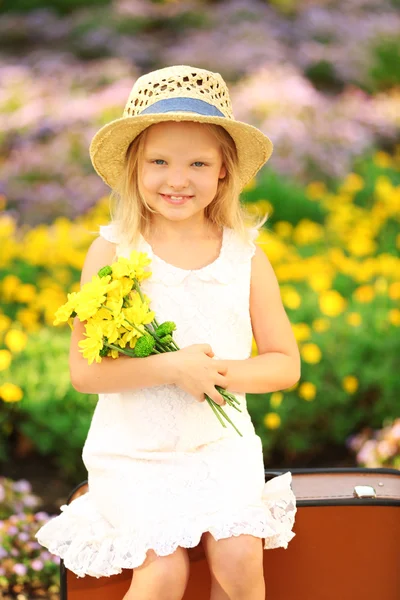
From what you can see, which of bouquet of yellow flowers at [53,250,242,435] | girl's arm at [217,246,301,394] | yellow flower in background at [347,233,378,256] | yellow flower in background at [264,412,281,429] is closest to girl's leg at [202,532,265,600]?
bouquet of yellow flowers at [53,250,242,435]

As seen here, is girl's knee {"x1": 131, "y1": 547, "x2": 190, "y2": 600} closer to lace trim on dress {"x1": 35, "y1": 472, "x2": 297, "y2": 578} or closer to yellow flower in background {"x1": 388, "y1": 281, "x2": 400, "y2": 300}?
lace trim on dress {"x1": 35, "y1": 472, "x2": 297, "y2": 578}

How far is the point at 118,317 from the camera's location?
6.23 feet

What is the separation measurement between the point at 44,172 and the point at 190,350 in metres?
4.33

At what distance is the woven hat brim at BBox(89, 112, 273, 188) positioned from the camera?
201 centimetres

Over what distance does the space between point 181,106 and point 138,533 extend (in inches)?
36.3

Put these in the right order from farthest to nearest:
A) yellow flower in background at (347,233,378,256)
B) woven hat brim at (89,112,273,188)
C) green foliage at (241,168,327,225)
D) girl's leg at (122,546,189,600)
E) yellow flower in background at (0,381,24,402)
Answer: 1. green foliage at (241,168,327,225)
2. yellow flower in background at (347,233,378,256)
3. yellow flower in background at (0,381,24,402)
4. woven hat brim at (89,112,273,188)
5. girl's leg at (122,546,189,600)

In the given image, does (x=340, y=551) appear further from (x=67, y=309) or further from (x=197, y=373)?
(x=67, y=309)

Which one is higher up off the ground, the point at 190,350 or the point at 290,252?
the point at 290,252

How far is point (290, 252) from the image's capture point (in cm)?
451

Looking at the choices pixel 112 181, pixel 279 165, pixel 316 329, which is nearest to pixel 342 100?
pixel 279 165

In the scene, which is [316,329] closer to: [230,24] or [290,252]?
[290,252]

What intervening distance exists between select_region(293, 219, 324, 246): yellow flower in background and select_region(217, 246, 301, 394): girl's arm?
2.49 metres

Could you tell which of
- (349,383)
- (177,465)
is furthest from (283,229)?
(177,465)

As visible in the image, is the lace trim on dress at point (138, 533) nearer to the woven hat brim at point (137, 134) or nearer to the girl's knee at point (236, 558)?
the girl's knee at point (236, 558)
